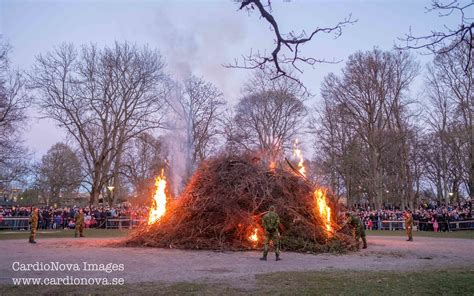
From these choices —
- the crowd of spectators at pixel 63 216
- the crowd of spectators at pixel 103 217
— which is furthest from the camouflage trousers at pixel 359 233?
the crowd of spectators at pixel 63 216

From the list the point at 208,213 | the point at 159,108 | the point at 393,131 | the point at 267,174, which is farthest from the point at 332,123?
the point at 208,213

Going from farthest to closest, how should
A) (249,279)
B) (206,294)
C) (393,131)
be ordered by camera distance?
(393,131), (249,279), (206,294)

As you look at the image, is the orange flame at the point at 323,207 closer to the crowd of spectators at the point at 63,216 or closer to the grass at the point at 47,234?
the grass at the point at 47,234

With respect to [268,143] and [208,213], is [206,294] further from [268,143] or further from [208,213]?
[268,143]

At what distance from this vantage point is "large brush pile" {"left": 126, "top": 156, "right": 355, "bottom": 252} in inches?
663

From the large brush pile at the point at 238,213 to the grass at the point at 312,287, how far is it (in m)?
6.77

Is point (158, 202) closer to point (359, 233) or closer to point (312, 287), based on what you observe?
point (359, 233)

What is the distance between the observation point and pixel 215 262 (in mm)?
12820

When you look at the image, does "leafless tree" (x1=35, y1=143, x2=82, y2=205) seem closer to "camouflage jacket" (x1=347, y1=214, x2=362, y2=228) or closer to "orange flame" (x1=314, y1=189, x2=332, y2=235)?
"orange flame" (x1=314, y1=189, x2=332, y2=235)

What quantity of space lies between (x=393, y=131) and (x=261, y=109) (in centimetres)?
1342

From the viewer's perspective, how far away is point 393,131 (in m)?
42.0

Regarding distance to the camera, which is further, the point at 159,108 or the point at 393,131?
the point at 393,131

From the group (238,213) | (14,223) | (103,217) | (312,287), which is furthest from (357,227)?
(14,223)

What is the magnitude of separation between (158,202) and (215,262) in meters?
8.34
